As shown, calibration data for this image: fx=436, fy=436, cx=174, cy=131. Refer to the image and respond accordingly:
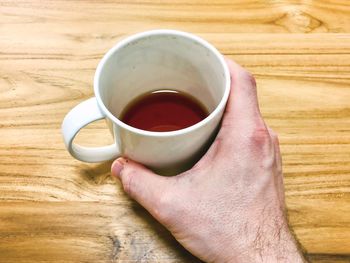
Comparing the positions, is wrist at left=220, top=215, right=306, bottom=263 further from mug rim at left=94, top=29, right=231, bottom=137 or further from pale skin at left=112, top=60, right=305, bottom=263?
mug rim at left=94, top=29, right=231, bottom=137

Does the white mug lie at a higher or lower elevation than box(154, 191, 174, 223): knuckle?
higher

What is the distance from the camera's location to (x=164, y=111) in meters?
0.58

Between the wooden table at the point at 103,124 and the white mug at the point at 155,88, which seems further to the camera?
the wooden table at the point at 103,124

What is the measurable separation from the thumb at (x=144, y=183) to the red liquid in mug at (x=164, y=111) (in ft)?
0.22

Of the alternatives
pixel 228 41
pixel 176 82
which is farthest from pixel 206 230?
pixel 228 41

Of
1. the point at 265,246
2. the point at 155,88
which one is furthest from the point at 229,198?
the point at 155,88

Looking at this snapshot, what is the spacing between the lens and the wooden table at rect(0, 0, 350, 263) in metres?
0.57

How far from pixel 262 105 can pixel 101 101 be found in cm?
30

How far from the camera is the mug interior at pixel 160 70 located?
48 cm

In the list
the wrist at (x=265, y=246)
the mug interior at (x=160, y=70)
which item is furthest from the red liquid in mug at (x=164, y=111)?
the wrist at (x=265, y=246)

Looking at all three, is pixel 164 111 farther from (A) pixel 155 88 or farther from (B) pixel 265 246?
(B) pixel 265 246

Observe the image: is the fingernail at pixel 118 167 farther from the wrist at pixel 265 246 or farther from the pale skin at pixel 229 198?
the wrist at pixel 265 246

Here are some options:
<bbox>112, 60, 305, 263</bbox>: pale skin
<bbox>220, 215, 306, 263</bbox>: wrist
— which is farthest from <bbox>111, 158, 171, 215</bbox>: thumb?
<bbox>220, 215, 306, 263</bbox>: wrist

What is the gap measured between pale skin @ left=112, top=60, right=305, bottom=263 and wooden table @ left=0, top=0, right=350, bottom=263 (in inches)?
3.0
